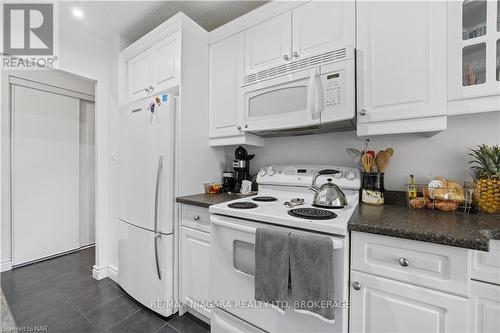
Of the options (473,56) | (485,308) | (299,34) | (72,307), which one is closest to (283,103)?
(299,34)

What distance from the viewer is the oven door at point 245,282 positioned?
0.92 metres

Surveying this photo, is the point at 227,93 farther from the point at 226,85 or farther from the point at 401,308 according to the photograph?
the point at 401,308

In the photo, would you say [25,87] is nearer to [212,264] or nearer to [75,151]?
[75,151]

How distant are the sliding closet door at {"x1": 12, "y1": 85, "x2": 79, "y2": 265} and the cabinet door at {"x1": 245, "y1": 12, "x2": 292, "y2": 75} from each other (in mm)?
2656

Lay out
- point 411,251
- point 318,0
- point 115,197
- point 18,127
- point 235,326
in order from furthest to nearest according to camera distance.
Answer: point 18,127 < point 115,197 < point 318,0 < point 235,326 < point 411,251

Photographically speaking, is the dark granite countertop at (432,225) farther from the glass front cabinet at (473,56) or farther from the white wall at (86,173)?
the white wall at (86,173)

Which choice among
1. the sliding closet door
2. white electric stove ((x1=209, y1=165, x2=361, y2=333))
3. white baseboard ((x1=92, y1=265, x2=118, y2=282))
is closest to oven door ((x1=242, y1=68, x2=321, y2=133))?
white electric stove ((x1=209, y1=165, x2=361, y2=333))

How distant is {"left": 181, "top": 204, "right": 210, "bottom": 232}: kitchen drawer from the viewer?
59.4 inches

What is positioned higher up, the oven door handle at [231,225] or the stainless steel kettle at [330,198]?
the stainless steel kettle at [330,198]

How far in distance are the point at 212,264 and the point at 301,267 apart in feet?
2.01

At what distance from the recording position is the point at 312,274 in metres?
0.91

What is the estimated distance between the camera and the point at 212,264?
1304mm

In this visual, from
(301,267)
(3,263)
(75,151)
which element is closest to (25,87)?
(75,151)

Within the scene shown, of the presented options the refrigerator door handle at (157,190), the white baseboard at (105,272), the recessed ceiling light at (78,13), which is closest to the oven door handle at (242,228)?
the refrigerator door handle at (157,190)
